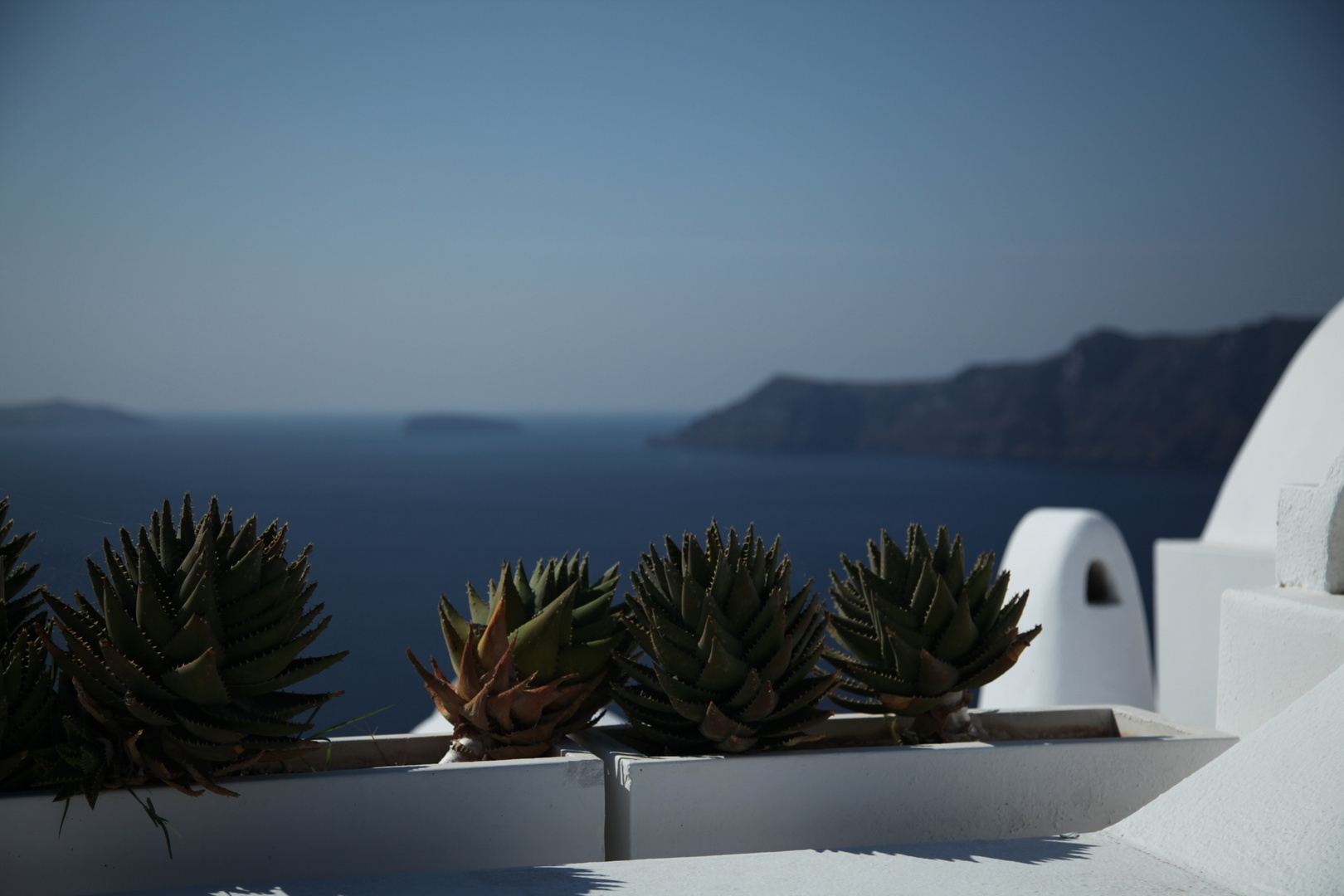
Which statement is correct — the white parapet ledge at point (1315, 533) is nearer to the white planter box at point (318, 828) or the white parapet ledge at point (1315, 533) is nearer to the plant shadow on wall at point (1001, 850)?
the plant shadow on wall at point (1001, 850)

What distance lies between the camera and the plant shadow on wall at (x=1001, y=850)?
2.27 meters

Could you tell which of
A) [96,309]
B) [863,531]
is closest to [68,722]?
[863,531]

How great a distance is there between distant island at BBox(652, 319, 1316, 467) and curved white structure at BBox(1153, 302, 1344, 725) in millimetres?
68512

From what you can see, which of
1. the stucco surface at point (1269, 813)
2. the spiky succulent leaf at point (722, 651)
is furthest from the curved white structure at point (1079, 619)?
the spiky succulent leaf at point (722, 651)

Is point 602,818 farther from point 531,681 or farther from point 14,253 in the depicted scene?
point 14,253

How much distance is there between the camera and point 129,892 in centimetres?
204

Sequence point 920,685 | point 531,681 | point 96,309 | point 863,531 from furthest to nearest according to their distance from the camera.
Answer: point 96,309 < point 863,531 < point 920,685 < point 531,681

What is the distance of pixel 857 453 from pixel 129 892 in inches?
3129

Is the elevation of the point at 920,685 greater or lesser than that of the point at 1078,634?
greater

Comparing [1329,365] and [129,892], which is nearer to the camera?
[129,892]

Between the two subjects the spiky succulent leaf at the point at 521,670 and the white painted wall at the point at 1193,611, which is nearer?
the spiky succulent leaf at the point at 521,670

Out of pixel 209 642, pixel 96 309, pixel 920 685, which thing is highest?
pixel 96 309

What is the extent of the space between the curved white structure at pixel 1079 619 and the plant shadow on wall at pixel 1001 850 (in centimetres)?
436

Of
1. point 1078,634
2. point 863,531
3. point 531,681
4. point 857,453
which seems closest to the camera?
point 531,681
